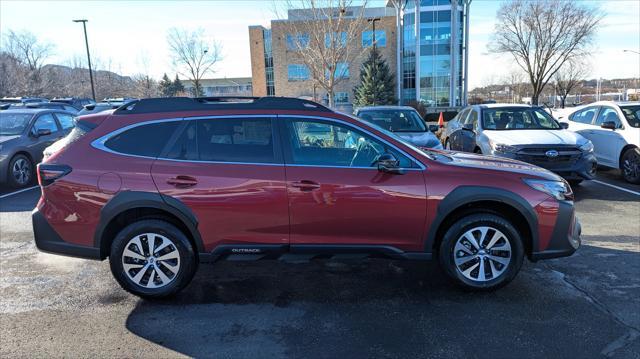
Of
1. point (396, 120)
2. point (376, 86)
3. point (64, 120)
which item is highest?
point (376, 86)

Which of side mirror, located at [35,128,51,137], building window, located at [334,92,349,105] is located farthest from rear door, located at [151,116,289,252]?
building window, located at [334,92,349,105]

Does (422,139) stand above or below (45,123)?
below

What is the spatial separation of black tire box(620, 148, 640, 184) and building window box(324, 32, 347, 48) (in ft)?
26.5

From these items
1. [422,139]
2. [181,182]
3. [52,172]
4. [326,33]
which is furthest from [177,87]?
[181,182]

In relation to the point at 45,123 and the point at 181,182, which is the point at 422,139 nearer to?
the point at 181,182

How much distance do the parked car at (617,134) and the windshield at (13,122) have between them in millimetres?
12610

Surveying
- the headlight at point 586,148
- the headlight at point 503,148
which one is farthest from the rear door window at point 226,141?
the headlight at point 586,148

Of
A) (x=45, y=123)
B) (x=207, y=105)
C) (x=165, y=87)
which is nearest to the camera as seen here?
(x=207, y=105)

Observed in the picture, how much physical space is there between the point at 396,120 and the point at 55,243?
7382 millimetres

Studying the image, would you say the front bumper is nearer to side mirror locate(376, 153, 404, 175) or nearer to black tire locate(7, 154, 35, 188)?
side mirror locate(376, 153, 404, 175)

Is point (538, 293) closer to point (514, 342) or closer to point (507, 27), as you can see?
point (514, 342)

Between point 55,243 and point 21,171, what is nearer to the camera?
point 55,243

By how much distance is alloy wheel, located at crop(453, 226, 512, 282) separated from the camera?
4027 mm

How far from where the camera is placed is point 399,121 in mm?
9852
